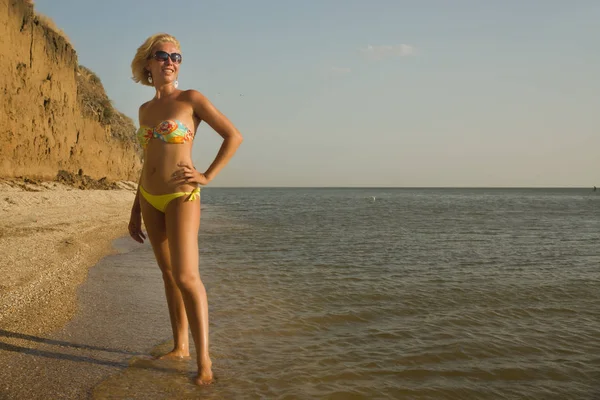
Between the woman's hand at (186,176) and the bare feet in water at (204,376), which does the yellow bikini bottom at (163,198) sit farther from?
the bare feet in water at (204,376)

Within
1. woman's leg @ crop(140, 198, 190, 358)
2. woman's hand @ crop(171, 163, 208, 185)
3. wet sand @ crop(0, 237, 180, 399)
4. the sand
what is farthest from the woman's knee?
the sand

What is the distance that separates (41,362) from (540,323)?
4.53m

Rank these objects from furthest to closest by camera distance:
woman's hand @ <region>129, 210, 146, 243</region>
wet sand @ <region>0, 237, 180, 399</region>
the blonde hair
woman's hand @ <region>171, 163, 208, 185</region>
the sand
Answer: the sand
woman's hand @ <region>129, 210, 146, 243</region>
the blonde hair
woman's hand @ <region>171, 163, 208, 185</region>
wet sand @ <region>0, 237, 180, 399</region>

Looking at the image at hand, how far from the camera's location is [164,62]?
10.5 feet

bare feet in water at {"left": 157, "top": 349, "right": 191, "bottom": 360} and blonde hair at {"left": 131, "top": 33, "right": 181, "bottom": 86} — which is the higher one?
blonde hair at {"left": 131, "top": 33, "right": 181, "bottom": 86}

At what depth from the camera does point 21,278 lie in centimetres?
516

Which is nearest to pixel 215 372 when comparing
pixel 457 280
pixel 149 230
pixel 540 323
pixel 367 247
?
pixel 149 230

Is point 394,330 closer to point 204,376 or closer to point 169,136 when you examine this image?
point 204,376

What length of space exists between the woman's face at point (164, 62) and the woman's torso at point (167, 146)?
0.57ft

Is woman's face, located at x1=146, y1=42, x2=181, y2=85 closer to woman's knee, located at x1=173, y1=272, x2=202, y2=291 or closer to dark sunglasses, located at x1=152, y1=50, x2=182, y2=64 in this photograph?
dark sunglasses, located at x1=152, y1=50, x2=182, y2=64

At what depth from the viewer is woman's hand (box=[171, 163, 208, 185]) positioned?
9.81 ft

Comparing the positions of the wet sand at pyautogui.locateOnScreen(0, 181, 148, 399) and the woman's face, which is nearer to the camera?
the wet sand at pyautogui.locateOnScreen(0, 181, 148, 399)

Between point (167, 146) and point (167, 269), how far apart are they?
0.88m

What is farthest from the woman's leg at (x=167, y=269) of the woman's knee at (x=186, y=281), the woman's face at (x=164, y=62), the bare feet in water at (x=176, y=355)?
the woman's face at (x=164, y=62)
